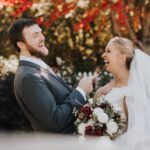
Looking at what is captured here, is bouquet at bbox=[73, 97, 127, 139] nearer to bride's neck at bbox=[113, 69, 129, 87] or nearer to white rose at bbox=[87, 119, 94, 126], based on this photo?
white rose at bbox=[87, 119, 94, 126]

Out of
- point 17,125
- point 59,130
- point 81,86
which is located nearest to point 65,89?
point 81,86

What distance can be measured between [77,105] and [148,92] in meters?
0.72

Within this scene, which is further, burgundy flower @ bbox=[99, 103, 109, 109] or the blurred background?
the blurred background

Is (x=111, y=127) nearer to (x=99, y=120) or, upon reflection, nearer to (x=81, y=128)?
(x=99, y=120)

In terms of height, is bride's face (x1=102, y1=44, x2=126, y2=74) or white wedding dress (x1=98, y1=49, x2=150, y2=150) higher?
bride's face (x1=102, y1=44, x2=126, y2=74)

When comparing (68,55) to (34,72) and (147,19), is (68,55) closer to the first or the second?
(147,19)

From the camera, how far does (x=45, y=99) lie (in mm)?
3098

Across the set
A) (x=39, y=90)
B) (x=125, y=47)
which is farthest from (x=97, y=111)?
(x=125, y=47)

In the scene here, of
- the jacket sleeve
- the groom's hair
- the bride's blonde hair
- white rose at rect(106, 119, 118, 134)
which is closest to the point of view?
the jacket sleeve

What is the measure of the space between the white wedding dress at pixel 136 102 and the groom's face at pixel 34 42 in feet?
2.52

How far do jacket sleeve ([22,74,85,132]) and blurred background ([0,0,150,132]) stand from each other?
1.21 m

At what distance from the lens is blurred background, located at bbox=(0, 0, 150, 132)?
754cm

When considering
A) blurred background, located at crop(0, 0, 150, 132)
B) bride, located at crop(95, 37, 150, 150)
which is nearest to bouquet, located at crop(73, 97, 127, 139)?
bride, located at crop(95, 37, 150, 150)

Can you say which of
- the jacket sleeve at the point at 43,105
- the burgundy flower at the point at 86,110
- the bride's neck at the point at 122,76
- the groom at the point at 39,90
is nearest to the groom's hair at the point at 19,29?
the groom at the point at 39,90
